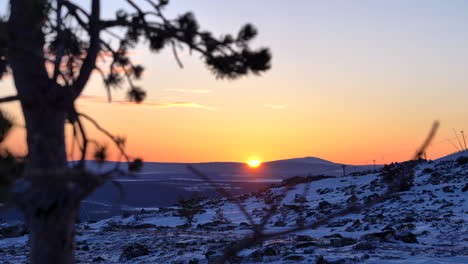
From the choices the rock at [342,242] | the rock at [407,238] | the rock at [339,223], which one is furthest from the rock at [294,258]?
the rock at [339,223]

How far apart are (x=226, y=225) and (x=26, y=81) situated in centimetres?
1243

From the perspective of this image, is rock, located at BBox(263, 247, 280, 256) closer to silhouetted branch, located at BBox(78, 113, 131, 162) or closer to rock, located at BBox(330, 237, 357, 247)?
rock, located at BBox(330, 237, 357, 247)

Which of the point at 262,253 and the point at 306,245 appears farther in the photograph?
the point at 306,245

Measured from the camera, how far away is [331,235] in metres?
10.5

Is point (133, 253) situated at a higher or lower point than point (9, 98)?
lower

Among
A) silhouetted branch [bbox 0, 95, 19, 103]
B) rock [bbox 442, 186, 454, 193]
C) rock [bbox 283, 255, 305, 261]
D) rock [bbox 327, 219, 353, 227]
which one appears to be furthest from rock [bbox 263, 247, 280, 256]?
rock [bbox 442, 186, 454, 193]

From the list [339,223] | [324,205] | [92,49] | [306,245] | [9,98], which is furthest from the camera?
[324,205]

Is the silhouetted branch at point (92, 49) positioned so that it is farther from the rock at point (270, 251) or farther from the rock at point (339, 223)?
the rock at point (339, 223)

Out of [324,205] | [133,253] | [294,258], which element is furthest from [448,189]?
[133,253]

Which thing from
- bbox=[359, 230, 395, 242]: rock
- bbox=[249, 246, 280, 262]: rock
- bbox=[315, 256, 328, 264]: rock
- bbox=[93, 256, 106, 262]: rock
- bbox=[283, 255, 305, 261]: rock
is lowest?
bbox=[93, 256, 106, 262]: rock

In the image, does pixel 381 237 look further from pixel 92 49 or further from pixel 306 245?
pixel 92 49

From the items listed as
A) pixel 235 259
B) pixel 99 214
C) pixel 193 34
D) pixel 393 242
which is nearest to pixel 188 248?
pixel 235 259

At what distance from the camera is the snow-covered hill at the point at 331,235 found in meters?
8.21

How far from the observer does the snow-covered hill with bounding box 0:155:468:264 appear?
8211mm
